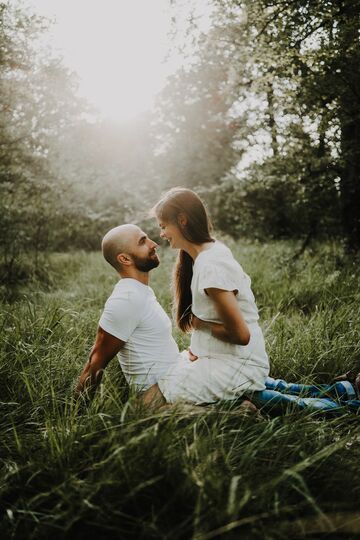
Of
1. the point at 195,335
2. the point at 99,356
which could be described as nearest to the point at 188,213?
the point at 195,335

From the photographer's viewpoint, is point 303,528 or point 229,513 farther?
point 303,528

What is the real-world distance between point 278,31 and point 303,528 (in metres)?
5.15

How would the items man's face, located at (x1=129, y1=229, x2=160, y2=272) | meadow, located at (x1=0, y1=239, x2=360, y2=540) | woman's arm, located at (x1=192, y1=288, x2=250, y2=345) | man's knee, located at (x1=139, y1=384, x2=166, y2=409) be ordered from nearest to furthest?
1. meadow, located at (x1=0, y1=239, x2=360, y2=540)
2. woman's arm, located at (x1=192, y1=288, x2=250, y2=345)
3. man's knee, located at (x1=139, y1=384, x2=166, y2=409)
4. man's face, located at (x1=129, y1=229, x2=160, y2=272)

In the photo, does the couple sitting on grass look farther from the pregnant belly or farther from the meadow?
the meadow

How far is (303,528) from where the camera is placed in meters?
1.53

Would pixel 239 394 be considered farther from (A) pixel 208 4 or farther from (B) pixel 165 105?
(B) pixel 165 105

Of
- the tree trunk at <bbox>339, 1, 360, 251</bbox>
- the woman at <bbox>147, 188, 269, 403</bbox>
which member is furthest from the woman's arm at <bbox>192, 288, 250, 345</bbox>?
the tree trunk at <bbox>339, 1, 360, 251</bbox>

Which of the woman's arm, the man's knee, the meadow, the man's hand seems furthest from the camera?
the man's hand

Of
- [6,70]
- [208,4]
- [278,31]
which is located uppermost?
[208,4]

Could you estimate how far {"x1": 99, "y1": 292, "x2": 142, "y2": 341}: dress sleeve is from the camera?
243 centimetres

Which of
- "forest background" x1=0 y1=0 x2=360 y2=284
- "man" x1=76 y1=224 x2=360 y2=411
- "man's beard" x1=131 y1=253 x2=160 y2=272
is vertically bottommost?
"man" x1=76 y1=224 x2=360 y2=411

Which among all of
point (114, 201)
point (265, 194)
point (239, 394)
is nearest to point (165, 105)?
point (114, 201)

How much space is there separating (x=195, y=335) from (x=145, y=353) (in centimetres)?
33

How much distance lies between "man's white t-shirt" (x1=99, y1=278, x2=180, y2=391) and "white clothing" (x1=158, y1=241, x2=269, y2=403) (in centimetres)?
13
